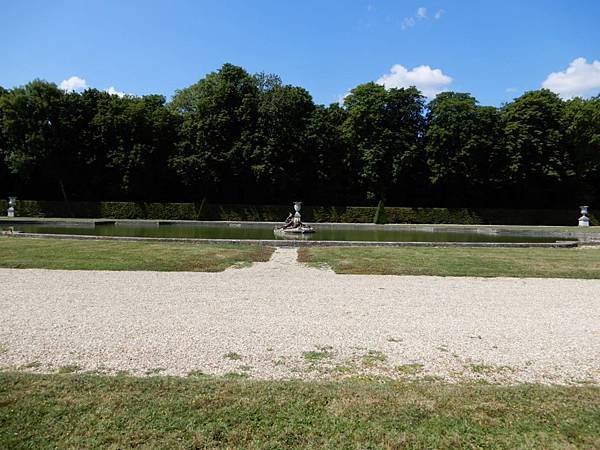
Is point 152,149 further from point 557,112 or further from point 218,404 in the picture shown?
point 218,404

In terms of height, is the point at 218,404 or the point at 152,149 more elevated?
the point at 152,149

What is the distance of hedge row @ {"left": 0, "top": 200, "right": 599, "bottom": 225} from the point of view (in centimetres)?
3684

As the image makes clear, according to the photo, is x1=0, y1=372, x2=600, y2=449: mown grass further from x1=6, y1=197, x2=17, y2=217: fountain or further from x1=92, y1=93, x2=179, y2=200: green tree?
x1=6, y1=197, x2=17, y2=217: fountain

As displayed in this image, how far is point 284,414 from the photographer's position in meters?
3.62

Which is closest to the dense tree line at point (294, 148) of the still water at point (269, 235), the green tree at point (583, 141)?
the green tree at point (583, 141)

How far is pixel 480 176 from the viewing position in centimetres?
3834

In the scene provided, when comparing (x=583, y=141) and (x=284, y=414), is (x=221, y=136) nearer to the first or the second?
(x=583, y=141)

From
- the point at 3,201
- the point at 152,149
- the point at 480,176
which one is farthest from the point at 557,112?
the point at 3,201

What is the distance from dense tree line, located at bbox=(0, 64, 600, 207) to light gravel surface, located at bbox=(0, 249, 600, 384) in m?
27.7

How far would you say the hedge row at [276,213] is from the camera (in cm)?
3684

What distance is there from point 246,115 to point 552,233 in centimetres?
2379

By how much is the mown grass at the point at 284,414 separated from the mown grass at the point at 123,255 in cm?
731

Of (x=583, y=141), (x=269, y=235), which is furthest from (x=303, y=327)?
(x=583, y=141)

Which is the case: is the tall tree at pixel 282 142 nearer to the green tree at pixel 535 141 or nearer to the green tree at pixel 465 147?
the green tree at pixel 465 147
